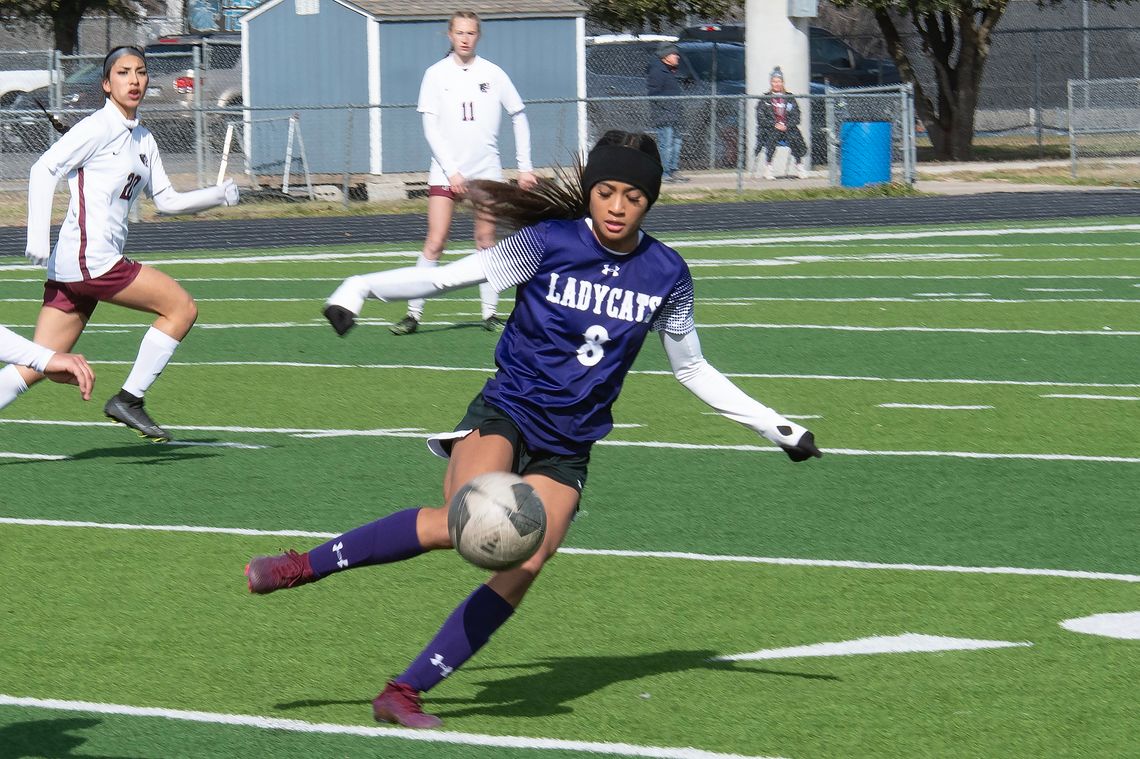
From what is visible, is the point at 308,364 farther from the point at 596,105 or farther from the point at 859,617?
the point at 596,105

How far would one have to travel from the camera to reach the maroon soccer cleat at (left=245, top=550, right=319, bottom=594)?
209 inches

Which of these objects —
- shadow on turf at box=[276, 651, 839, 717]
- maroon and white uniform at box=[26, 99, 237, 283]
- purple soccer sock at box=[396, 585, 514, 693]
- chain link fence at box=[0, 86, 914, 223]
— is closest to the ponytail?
purple soccer sock at box=[396, 585, 514, 693]

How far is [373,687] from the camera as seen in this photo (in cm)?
565

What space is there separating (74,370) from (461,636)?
2.07 meters

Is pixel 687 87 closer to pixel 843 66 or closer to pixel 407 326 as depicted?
pixel 843 66

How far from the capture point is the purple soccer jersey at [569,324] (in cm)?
544

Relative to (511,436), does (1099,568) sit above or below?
below

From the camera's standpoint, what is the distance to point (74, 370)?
A: 6.48 m

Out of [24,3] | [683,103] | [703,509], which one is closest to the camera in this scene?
[703,509]

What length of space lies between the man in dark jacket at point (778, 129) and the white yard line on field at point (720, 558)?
850 inches

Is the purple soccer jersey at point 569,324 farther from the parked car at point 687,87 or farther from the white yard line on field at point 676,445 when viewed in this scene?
the parked car at point 687,87

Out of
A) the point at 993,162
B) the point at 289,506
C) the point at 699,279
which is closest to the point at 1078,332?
the point at 699,279

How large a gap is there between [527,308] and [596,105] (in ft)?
84.0

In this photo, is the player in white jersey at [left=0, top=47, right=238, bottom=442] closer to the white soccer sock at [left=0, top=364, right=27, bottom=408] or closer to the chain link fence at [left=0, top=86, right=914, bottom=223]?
the white soccer sock at [left=0, top=364, right=27, bottom=408]
